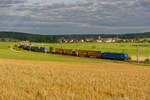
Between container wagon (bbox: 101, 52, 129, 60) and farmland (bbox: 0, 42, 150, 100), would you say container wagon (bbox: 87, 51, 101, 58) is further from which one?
farmland (bbox: 0, 42, 150, 100)

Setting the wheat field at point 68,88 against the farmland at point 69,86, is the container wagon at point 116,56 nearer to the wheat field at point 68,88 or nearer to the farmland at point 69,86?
the farmland at point 69,86

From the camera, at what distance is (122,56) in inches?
2968

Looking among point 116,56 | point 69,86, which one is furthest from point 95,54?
point 69,86

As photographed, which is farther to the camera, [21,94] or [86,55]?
[86,55]

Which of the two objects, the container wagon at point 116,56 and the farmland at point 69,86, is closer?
the farmland at point 69,86

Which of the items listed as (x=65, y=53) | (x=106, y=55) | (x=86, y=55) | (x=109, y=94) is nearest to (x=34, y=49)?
(x=65, y=53)

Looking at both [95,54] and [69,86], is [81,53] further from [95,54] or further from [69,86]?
[69,86]

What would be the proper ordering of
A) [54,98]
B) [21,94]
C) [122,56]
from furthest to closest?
1. [122,56]
2. [21,94]
3. [54,98]

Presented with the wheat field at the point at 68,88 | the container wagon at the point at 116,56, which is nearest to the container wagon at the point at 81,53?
the container wagon at the point at 116,56

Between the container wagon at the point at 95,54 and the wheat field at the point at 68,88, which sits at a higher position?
the wheat field at the point at 68,88

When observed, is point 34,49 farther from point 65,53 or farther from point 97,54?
point 97,54

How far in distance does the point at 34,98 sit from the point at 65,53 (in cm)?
9466

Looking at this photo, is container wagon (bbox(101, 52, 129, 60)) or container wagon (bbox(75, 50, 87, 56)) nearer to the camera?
container wagon (bbox(101, 52, 129, 60))

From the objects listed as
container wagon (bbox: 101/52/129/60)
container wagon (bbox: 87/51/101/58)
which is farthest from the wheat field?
container wagon (bbox: 87/51/101/58)
